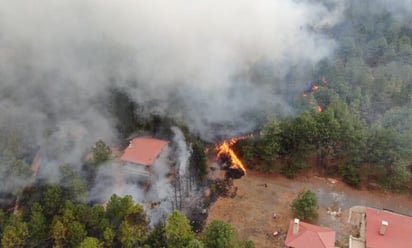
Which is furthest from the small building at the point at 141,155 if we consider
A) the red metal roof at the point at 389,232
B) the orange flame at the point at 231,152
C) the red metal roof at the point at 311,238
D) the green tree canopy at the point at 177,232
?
the red metal roof at the point at 389,232

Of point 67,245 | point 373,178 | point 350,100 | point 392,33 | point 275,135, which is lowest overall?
point 67,245

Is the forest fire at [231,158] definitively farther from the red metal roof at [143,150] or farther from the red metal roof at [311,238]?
the red metal roof at [311,238]

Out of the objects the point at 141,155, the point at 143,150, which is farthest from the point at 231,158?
the point at 141,155

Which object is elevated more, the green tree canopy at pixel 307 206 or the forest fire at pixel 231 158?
the forest fire at pixel 231 158

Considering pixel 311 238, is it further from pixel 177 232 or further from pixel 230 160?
pixel 230 160

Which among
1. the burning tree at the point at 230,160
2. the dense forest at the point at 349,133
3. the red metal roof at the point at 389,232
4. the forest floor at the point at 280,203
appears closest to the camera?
the red metal roof at the point at 389,232

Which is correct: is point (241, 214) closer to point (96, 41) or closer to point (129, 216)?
point (129, 216)

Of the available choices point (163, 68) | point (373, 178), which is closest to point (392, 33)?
point (373, 178)
